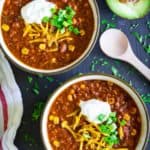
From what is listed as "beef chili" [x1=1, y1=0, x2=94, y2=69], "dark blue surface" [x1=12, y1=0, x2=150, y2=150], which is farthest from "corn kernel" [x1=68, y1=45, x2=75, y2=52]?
"dark blue surface" [x1=12, y1=0, x2=150, y2=150]

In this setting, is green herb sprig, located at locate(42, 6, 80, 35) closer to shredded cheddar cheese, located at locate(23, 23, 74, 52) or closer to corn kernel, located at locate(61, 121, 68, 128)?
shredded cheddar cheese, located at locate(23, 23, 74, 52)

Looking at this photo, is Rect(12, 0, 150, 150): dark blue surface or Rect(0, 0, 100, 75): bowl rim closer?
Rect(0, 0, 100, 75): bowl rim

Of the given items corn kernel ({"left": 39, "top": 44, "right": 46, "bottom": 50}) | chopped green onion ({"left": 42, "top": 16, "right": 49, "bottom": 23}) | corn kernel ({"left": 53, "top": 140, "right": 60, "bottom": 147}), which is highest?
chopped green onion ({"left": 42, "top": 16, "right": 49, "bottom": 23})

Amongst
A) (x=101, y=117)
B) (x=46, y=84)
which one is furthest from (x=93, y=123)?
(x=46, y=84)

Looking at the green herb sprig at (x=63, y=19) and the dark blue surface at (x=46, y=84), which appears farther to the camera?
the dark blue surface at (x=46, y=84)

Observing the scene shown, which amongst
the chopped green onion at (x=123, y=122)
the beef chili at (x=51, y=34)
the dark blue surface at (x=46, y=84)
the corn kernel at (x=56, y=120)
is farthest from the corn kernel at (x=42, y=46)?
the chopped green onion at (x=123, y=122)

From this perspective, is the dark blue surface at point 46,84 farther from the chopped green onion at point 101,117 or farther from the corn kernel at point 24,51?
the chopped green onion at point 101,117

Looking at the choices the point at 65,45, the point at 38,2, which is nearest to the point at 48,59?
the point at 65,45
